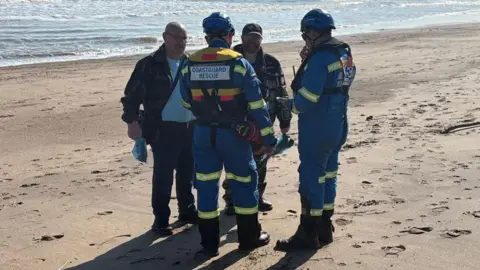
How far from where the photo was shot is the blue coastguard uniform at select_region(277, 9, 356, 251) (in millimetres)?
A: 5328

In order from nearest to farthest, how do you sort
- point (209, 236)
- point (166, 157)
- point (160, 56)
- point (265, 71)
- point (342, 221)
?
point (209, 236) → point (160, 56) → point (166, 157) → point (342, 221) → point (265, 71)

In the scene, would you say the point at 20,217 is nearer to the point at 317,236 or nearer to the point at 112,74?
the point at 317,236

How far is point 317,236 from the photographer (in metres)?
5.66

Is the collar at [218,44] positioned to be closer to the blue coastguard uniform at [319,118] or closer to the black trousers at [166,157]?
the blue coastguard uniform at [319,118]

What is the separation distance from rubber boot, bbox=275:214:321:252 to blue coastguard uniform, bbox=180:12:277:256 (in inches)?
13.0

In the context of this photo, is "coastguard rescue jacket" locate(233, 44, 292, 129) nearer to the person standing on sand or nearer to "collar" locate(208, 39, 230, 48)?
the person standing on sand

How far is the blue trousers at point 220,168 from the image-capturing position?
541 centimetres

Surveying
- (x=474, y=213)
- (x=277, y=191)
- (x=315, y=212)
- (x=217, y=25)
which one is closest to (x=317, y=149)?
(x=315, y=212)


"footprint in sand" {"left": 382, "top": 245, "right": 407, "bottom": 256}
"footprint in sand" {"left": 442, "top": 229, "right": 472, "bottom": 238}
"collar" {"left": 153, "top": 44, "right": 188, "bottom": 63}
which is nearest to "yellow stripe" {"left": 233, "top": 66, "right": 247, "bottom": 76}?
"collar" {"left": 153, "top": 44, "right": 188, "bottom": 63}

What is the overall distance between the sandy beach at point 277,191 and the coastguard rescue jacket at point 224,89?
3.79 feet

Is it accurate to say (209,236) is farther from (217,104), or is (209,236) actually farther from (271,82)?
(271,82)

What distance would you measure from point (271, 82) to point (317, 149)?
1.31m

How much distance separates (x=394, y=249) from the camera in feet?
17.9

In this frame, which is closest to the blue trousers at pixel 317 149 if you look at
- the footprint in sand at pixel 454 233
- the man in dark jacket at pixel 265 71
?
the man in dark jacket at pixel 265 71
